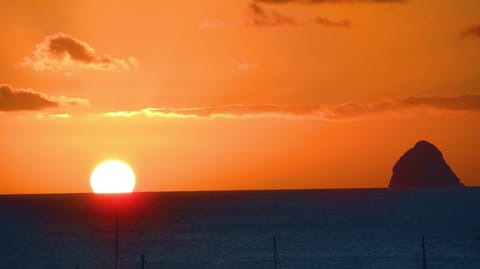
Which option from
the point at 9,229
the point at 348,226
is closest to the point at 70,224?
the point at 9,229

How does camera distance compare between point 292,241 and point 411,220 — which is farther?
point 411,220

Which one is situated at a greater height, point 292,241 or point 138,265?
point 292,241

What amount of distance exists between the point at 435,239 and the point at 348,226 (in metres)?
37.6

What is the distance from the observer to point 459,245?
13300cm

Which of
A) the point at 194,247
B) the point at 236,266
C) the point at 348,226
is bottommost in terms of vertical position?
the point at 236,266

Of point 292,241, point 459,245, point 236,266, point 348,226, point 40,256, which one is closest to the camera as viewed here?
point 236,266

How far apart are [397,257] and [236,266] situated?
22272 mm

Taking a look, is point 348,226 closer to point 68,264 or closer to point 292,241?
point 292,241

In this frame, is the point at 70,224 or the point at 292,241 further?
the point at 70,224

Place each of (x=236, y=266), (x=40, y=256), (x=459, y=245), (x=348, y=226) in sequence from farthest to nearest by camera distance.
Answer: (x=348, y=226) → (x=459, y=245) → (x=40, y=256) → (x=236, y=266)

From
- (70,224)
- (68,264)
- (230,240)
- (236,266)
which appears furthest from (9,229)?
(236,266)

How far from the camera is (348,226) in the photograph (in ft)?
595

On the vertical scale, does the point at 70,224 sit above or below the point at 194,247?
above

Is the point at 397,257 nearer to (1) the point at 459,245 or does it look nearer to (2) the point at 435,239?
(1) the point at 459,245
